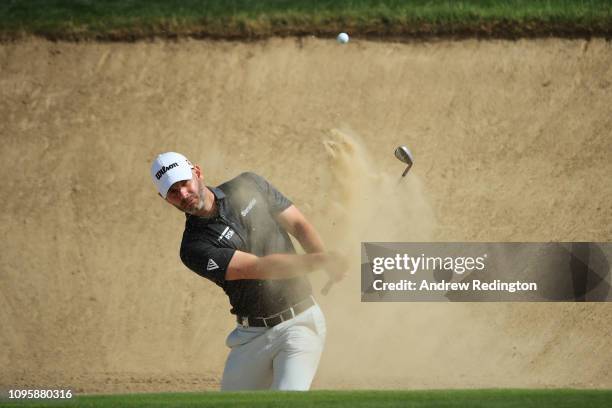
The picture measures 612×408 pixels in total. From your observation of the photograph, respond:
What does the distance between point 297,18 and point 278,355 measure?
268 inches

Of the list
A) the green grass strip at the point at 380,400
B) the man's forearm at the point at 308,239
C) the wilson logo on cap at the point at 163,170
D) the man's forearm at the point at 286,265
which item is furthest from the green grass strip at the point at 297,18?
the green grass strip at the point at 380,400

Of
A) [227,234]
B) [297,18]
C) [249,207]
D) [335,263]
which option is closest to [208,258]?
[227,234]

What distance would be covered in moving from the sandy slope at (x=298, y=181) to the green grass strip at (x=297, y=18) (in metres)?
0.22

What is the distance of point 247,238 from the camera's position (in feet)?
32.2

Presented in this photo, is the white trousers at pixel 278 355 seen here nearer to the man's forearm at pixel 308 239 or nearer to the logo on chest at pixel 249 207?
the man's forearm at pixel 308 239

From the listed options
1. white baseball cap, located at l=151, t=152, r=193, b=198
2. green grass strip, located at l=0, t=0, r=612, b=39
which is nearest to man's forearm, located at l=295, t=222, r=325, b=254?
white baseball cap, located at l=151, t=152, r=193, b=198

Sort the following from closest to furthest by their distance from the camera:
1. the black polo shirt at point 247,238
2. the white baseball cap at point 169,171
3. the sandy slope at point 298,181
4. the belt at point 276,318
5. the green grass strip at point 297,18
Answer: the white baseball cap at point 169,171
the black polo shirt at point 247,238
the belt at point 276,318
the sandy slope at point 298,181
the green grass strip at point 297,18

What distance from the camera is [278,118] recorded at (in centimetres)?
1524

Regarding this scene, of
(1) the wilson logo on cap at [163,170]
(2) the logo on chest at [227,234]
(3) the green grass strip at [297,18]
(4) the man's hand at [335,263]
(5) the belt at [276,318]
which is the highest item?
(3) the green grass strip at [297,18]

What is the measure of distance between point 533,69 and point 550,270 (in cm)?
286

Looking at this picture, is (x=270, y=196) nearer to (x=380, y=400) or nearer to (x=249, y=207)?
(x=249, y=207)

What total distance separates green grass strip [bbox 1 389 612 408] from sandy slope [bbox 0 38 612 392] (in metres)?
4.71

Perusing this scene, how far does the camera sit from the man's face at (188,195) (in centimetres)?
931

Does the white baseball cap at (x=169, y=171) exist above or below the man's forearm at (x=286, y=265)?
above
